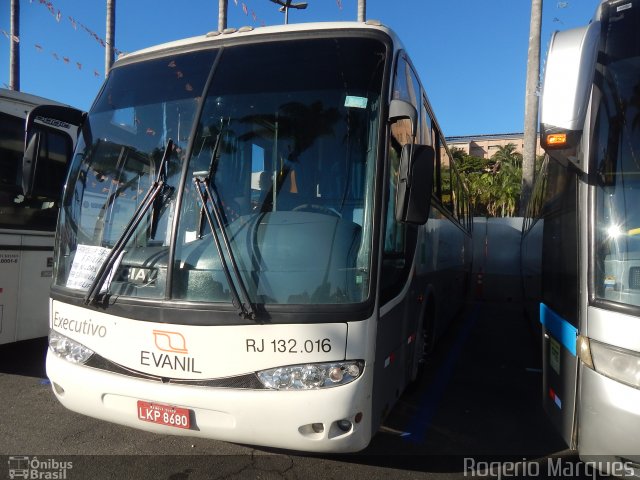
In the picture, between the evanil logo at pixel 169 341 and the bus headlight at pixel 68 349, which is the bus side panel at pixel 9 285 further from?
the evanil logo at pixel 169 341

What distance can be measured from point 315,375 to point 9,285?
4329mm

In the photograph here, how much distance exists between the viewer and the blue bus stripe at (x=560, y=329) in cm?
323

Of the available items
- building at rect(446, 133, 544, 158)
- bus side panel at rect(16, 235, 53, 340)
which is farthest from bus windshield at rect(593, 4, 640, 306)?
building at rect(446, 133, 544, 158)

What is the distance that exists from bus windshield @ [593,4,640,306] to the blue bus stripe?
0.39 m

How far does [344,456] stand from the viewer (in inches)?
160

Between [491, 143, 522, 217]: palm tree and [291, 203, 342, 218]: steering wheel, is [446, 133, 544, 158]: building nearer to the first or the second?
[491, 143, 522, 217]: palm tree

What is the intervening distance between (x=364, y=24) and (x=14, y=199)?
4551mm

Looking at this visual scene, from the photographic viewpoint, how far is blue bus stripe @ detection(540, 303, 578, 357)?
3.23 m

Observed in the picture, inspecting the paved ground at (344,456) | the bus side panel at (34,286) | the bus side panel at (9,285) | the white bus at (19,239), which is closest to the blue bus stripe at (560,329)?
the paved ground at (344,456)

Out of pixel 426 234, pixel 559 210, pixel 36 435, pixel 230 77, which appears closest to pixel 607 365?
pixel 559 210

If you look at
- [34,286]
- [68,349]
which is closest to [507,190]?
[34,286]

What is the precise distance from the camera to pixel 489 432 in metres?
4.68

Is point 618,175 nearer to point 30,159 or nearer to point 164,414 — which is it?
point 164,414

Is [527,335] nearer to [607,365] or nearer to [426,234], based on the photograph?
[426,234]
